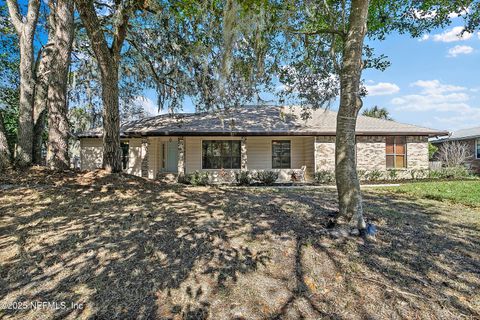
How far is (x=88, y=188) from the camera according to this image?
625cm

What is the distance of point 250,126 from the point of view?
1461cm

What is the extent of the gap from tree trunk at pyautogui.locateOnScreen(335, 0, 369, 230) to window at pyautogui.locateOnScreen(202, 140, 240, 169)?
10.8 m

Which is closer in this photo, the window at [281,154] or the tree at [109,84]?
the tree at [109,84]

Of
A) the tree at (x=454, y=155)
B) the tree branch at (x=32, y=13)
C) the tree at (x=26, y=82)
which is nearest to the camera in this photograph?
the tree at (x=26, y=82)

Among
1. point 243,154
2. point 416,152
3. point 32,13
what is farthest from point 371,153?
point 32,13

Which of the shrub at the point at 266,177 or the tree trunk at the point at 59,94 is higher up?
the tree trunk at the point at 59,94

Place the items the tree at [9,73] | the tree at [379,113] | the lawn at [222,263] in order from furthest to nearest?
the tree at [379,113] < the tree at [9,73] < the lawn at [222,263]

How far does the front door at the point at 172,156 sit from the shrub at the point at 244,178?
4.09 m

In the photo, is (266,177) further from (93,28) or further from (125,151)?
(93,28)

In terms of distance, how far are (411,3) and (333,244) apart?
7252mm

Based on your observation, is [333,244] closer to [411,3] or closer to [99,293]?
[99,293]

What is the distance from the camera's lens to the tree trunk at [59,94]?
7211 mm

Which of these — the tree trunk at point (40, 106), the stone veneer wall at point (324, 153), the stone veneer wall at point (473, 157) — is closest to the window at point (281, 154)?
the stone veneer wall at point (324, 153)

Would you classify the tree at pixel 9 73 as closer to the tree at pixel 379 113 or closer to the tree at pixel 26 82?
the tree at pixel 26 82
